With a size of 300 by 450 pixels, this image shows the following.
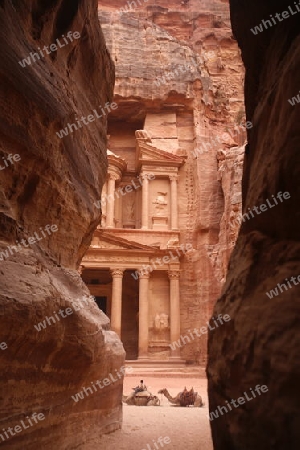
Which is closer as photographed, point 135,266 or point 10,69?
point 10,69

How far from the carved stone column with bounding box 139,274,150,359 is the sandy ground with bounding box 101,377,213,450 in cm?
1293

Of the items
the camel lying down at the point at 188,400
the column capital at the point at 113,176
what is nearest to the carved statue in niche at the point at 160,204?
the column capital at the point at 113,176

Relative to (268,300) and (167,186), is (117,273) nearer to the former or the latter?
(167,186)

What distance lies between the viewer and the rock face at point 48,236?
3924 millimetres

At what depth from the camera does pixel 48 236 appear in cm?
507

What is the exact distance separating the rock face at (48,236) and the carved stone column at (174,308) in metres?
17.9

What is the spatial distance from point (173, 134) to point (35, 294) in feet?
88.7

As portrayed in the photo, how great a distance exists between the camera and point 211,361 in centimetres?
314

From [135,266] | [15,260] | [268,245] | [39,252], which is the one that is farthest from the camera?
[135,266]

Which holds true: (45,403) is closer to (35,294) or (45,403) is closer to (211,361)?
(35,294)

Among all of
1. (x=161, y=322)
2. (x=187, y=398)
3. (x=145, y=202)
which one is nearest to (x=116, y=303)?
(x=161, y=322)

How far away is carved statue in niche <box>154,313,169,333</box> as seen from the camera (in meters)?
24.3

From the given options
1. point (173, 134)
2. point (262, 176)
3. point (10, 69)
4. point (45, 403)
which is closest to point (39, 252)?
point (45, 403)

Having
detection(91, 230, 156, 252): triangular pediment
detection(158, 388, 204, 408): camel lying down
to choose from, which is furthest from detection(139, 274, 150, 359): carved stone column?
detection(158, 388, 204, 408): camel lying down
